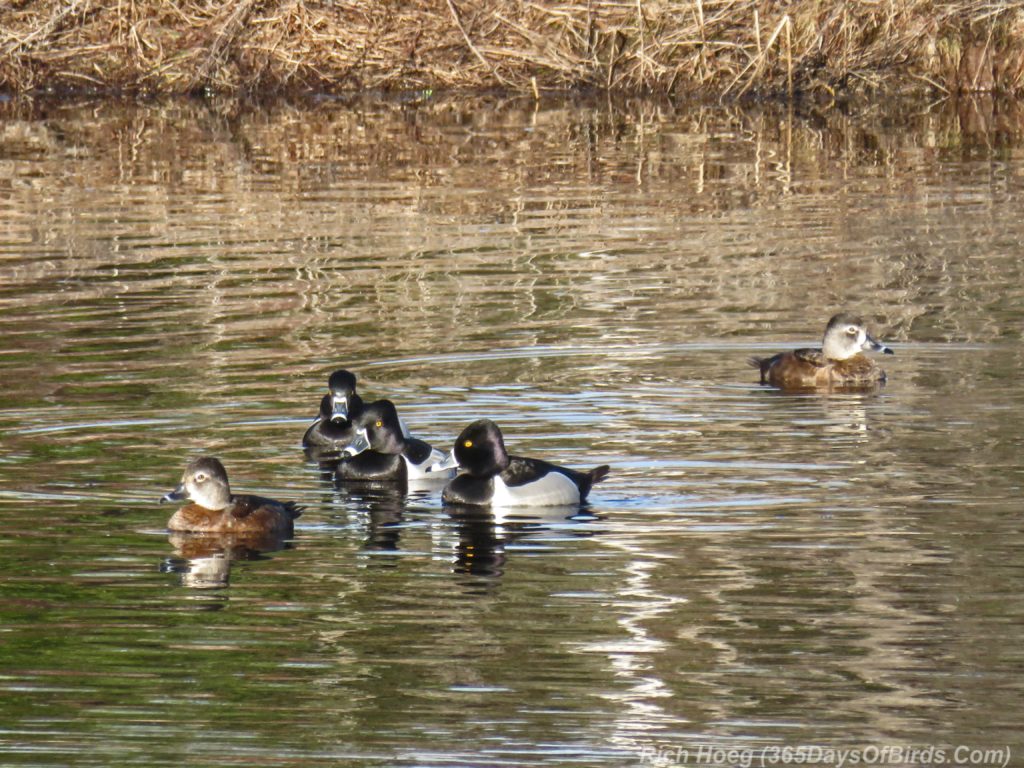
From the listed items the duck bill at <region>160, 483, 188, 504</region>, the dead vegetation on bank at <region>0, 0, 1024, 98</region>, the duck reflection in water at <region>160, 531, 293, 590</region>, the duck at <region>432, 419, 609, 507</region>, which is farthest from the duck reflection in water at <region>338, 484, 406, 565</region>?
the dead vegetation on bank at <region>0, 0, 1024, 98</region>

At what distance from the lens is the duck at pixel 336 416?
10.5m

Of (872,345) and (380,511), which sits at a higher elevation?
(872,345)

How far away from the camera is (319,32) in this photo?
26547 mm

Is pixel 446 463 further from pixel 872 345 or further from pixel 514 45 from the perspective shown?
pixel 514 45

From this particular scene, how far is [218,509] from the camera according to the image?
904 cm

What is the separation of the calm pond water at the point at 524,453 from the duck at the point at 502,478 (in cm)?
15

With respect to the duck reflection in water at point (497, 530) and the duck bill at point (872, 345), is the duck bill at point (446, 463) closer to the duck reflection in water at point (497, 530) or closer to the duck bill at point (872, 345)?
the duck reflection in water at point (497, 530)

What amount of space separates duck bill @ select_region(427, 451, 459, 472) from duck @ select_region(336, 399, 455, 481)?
11 cm

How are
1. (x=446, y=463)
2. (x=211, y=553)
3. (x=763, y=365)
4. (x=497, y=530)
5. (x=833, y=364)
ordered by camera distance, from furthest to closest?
(x=763, y=365), (x=833, y=364), (x=446, y=463), (x=497, y=530), (x=211, y=553)

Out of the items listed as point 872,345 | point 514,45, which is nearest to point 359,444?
point 872,345

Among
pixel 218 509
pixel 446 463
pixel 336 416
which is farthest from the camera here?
pixel 336 416

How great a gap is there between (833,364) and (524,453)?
2170 mm

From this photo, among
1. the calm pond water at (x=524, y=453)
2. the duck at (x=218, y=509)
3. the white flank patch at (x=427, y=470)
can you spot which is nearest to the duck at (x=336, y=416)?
the calm pond water at (x=524, y=453)

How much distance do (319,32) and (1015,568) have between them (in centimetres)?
1973
